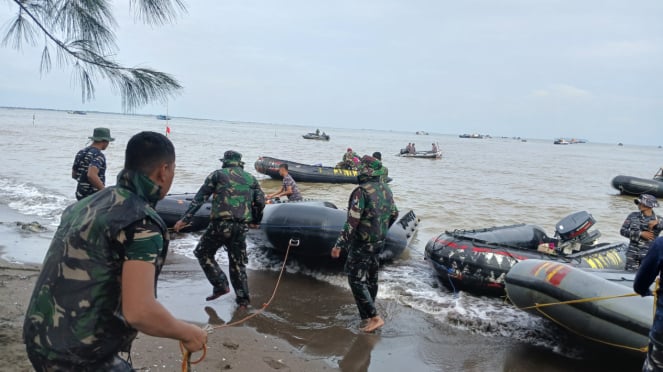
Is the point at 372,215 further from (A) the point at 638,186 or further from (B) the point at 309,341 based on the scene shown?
(A) the point at 638,186

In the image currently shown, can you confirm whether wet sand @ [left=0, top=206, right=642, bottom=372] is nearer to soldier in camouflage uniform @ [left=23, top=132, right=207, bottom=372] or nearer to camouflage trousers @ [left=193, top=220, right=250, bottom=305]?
camouflage trousers @ [left=193, top=220, right=250, bottom=305]

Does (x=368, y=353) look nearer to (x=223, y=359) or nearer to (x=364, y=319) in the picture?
(x=364, y=319)

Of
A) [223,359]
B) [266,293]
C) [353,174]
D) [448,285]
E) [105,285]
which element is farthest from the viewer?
[353,174]

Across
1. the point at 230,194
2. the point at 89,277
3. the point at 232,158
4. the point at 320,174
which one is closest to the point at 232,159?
the point at 232,158

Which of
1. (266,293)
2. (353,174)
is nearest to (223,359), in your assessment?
(266,293)

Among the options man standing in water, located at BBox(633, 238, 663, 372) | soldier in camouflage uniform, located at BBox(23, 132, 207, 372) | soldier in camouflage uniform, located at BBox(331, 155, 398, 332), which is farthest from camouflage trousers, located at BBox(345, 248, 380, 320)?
soldier in camouflage uniform, located at BBox(23, 132, 207, 372)

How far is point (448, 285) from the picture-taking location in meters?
6.59

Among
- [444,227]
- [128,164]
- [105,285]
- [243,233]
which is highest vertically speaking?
[128,164]

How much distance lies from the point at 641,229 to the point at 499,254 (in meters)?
1.93

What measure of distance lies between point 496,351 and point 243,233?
2827 mm

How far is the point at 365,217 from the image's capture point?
4.68m

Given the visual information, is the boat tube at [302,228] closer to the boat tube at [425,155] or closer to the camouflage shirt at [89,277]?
the camouflage shirt at [89,277]

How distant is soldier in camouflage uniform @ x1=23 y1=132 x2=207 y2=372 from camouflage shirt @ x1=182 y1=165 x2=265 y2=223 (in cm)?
326

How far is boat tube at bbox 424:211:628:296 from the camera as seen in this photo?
615 centimetres
